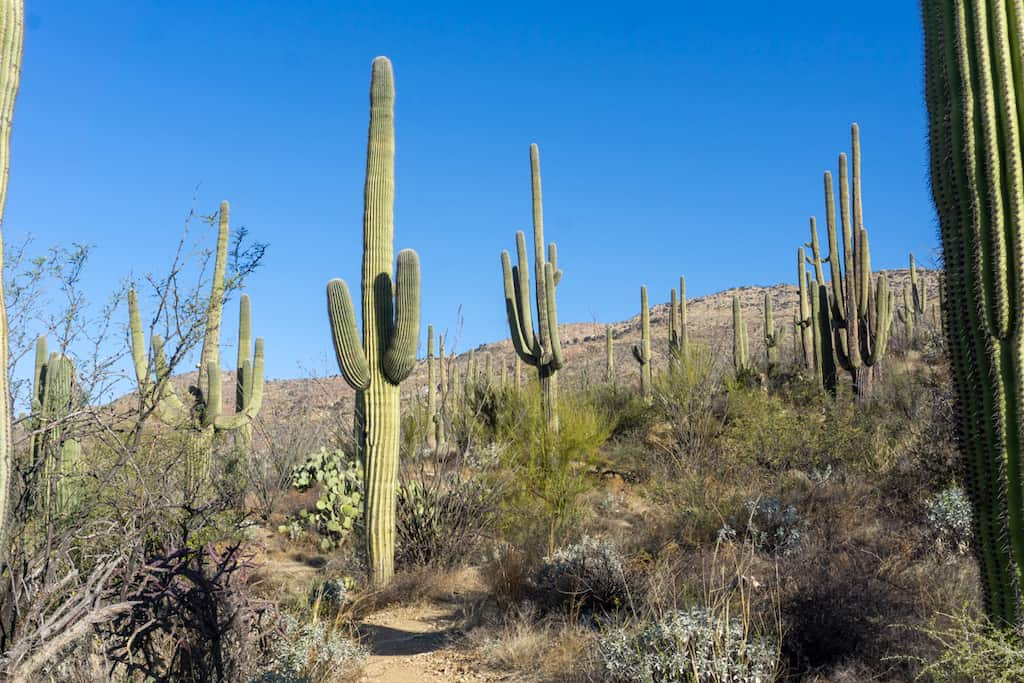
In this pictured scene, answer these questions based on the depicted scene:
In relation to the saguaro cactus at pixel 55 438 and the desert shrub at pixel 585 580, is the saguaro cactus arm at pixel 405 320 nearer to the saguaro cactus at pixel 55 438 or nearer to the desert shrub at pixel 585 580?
the desert shrub at pixel 585 580

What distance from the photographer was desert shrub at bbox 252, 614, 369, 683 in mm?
5211

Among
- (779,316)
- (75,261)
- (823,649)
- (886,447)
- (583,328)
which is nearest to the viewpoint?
(823,649)

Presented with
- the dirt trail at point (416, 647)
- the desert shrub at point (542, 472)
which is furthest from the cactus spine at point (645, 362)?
the dirt trail at point (416, 647)

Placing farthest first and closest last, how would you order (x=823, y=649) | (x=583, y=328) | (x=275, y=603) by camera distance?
(x=583, y=328) < (x=823, y=649) < (x=275, y=603)

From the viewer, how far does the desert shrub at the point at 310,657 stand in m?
5.21

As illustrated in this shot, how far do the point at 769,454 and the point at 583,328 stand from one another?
56.8 m

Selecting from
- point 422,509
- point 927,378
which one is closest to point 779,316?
point 927,378

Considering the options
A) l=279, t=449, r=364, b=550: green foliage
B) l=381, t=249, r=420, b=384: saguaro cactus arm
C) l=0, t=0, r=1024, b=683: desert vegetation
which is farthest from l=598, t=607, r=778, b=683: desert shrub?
l=279, t=449, r=364, b=550: green foliage

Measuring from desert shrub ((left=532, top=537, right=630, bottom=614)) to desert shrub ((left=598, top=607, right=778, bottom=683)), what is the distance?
138cm

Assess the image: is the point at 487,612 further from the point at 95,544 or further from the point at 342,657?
Answer: the point at 95,544

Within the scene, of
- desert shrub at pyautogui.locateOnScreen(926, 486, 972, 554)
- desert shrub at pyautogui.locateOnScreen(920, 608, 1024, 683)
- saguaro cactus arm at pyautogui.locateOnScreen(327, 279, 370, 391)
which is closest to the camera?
desert shrub at pyautogui.locateOnScreen(920, 608, 1024, 683)

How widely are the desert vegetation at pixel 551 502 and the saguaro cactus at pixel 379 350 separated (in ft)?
0.10

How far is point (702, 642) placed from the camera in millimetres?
5035

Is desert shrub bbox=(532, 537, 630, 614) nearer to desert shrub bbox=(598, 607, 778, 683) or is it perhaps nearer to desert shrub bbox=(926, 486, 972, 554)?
desert shrub bbox=(598, 607, 778, 683)
